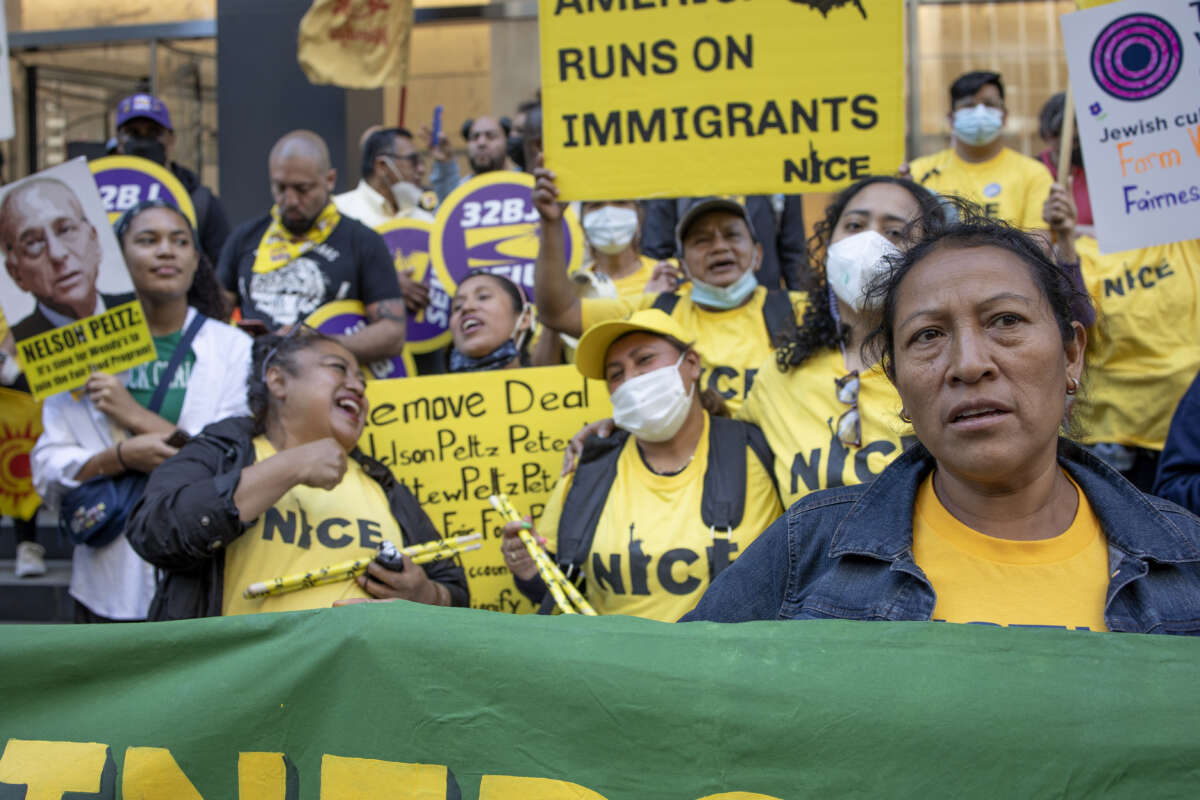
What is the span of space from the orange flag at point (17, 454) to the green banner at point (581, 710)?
399 cm

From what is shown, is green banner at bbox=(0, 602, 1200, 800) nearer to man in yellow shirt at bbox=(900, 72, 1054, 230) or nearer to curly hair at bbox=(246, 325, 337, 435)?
curly hair at bbox=(246, 325, 337, 435)

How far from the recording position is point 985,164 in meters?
6.13

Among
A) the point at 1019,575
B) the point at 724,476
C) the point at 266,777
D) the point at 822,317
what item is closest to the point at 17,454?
the point at 724,476

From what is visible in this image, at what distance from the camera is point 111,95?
33.8 feet

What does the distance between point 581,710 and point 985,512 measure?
73 centimetres

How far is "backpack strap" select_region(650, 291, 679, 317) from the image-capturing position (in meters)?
4.50

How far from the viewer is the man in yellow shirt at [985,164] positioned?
5941 mm

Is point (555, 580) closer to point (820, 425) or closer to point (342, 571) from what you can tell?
point (342, 571)

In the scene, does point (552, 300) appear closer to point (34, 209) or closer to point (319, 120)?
point (34, 209)

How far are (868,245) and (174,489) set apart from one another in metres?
2.14

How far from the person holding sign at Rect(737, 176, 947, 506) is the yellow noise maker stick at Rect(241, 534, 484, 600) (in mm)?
990

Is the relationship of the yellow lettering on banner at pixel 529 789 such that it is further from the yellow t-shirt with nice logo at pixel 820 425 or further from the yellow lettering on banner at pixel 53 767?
the yellow t-shirt with nice logo at pixel 820 425

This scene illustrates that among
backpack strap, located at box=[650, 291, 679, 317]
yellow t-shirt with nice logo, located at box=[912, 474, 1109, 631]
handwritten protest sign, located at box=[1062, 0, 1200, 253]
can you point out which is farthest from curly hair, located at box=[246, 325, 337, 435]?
handwritten protest sign, located at box=[1062, 0, 1200, 253]

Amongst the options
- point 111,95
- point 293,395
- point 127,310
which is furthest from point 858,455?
point 111,95
